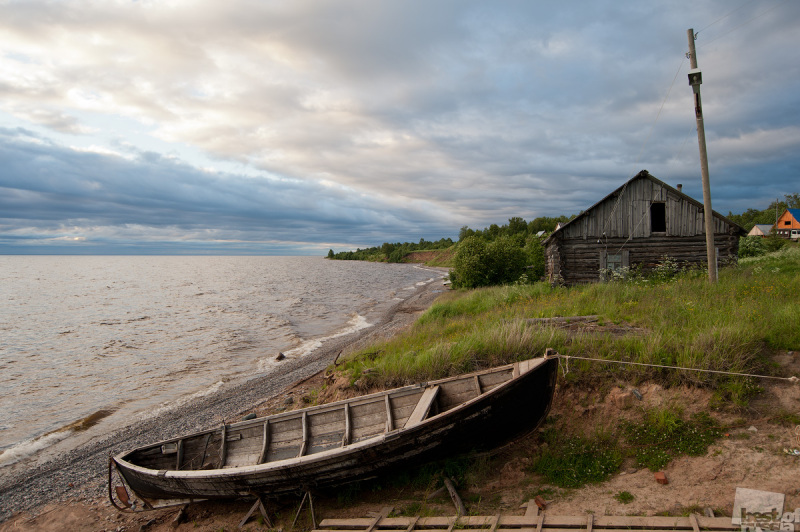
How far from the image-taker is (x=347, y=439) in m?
6.88

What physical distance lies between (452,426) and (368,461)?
1.39m

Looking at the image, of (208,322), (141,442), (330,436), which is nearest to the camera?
(330,436)

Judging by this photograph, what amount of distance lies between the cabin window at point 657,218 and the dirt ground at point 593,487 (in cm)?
1341

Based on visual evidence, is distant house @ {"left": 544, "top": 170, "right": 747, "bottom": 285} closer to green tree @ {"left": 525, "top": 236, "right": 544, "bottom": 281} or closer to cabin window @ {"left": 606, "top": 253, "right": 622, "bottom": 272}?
cabin window @ {"left": 606, "top": 253, "right": 622, "bottom": 272}

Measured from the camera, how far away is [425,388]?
7410 mm

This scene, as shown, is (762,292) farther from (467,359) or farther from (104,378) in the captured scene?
(104,378)

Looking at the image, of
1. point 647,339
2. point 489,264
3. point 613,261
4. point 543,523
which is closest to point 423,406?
point 543,523

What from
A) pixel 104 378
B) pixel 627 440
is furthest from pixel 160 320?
pixel 627 440

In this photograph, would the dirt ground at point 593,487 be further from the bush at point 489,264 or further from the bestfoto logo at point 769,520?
the bush at point 489,264

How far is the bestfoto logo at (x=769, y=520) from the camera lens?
420cm

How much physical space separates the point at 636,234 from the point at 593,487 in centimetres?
1615

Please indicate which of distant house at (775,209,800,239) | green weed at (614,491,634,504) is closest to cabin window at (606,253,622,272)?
green weed at (614,491,634,504)

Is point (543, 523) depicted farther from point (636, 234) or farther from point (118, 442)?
point (636, 234)

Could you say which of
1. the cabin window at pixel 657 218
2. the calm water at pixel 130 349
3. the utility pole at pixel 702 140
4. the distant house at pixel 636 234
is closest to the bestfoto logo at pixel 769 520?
the utility pole at pixel 702 140
